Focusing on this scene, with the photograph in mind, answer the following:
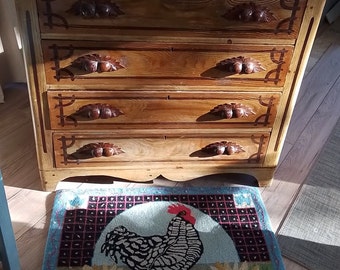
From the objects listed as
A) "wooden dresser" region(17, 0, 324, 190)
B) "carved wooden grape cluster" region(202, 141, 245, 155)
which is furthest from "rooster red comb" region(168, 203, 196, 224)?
"carved wooden grape cluster" region(202, 141, 245, 155)

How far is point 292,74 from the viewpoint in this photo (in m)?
1.41

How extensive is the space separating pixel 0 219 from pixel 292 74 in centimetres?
101

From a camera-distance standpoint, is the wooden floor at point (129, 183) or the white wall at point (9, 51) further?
the white wall at point (9, 51)

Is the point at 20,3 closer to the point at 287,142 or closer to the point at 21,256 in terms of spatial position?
the point at 21,256

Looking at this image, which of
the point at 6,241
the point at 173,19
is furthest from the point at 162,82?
the point at 6,241

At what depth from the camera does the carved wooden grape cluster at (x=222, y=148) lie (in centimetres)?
156

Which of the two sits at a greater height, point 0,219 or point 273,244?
point 0,219

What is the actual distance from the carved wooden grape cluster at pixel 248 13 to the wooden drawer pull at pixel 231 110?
1.02 feet

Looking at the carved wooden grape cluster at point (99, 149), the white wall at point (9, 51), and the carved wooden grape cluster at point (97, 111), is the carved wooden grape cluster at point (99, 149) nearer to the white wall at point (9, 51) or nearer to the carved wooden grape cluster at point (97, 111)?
the carved wooden grape cluster at point (97, 111)

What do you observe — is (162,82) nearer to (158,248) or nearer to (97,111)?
(97,111)

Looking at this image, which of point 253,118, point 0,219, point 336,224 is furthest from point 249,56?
point 0,219

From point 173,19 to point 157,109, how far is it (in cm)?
33

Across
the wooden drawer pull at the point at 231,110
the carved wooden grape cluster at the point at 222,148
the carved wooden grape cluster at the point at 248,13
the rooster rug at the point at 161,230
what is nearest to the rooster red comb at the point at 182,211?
the rooster rug at the point at 161,230

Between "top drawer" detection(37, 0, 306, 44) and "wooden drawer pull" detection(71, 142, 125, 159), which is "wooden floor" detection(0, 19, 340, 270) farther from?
"top drawer" detection(37, 0, 306, 44)
